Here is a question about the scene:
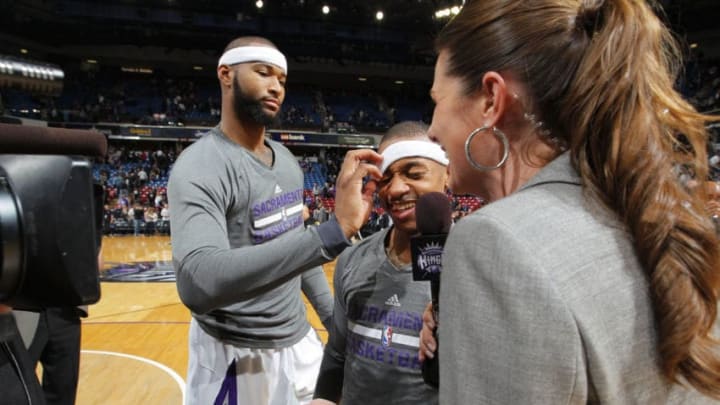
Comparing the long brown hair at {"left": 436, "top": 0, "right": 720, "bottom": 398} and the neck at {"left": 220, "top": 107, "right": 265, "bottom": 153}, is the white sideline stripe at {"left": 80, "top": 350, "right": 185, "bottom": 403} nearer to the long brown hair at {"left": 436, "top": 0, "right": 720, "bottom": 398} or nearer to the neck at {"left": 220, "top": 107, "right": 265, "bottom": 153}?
the neck at {"left": 220, "top": 107, "right": 265, "bottom": 153}

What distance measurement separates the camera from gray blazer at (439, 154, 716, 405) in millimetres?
578

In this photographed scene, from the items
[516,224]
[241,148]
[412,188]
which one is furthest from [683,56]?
[241,148]

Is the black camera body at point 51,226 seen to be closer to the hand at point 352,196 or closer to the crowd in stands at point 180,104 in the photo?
the hand at point 352,196

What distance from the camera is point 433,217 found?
4.32 feet

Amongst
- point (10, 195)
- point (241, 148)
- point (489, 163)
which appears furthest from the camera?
point (241, 148)

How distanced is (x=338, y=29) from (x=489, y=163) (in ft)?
78.2

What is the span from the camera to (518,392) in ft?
1.94

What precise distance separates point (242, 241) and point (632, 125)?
1.52 m

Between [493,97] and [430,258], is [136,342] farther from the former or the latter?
[493,97]

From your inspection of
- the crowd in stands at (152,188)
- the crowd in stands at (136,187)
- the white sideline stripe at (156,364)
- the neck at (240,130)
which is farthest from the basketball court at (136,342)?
the crowd in stands at (136,187)

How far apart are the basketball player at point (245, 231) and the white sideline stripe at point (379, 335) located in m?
0.26

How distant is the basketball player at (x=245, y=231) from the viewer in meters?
1.41

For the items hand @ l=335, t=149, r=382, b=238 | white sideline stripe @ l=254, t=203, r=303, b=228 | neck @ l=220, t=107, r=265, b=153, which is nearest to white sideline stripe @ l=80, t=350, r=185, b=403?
white sideline stripe @ l=254, t=203, r=303, b=228

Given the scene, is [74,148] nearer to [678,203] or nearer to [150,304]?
[678,203]
